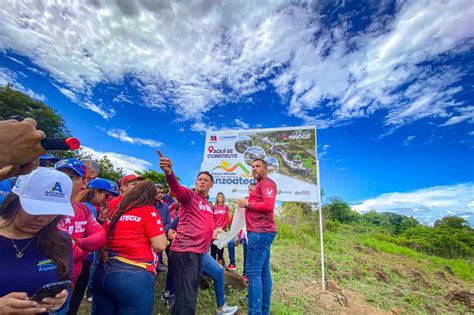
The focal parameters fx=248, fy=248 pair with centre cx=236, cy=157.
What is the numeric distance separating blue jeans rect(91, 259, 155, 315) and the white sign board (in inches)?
163

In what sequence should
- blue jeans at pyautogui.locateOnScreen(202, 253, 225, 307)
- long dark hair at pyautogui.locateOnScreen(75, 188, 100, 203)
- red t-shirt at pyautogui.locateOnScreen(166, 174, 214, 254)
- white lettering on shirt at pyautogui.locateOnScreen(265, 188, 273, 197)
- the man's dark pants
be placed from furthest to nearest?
white lettering on shirt at pyautogui.locateOnScreen(265, 188, 273, 197), blue jeans at pyautogui.locateOnScreen(202, 253, 225, 307), long dark hair at pyautogui.locateOnScreen(75, 188, 100, 203), red t-shirt at pyautogui.locateOnScreen(166, 174, 214, 254), the man's dark pants

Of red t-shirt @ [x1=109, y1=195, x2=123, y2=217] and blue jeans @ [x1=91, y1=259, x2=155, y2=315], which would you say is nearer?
blue jeans @ [x1=91, y1=259, x2=155, y2=315]

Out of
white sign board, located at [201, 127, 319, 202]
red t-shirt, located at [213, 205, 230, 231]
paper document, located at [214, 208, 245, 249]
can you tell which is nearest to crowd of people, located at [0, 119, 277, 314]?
paper document, located at [214, 208, 245, 249]

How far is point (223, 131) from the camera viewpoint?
22.1 feet

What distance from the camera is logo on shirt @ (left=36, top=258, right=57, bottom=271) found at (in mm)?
1365

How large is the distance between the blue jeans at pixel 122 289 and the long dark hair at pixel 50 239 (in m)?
0.51

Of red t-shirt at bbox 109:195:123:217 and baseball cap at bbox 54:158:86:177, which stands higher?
baseball cap at bbox 54:158:86:177

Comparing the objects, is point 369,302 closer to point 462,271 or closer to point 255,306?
point 255,306

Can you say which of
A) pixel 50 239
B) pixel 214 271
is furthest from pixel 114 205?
pixel 214 271

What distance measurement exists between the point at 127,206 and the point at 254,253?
1734mm

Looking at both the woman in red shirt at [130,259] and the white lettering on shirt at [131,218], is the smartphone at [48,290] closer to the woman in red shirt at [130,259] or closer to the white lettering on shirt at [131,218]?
the woman in red shirt at [130,259]

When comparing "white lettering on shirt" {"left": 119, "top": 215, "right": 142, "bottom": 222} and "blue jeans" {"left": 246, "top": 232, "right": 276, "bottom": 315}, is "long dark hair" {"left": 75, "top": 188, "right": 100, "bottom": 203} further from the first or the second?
"blue jeans" {"left": 246, "top": 232, "right": 276, "bottom": 315}

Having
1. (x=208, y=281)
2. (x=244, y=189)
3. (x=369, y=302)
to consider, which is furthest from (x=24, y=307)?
(x=369, y=302)

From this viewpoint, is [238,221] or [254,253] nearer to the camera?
[254,253]
